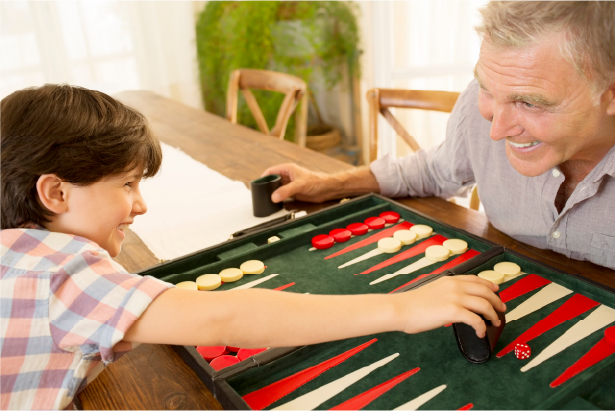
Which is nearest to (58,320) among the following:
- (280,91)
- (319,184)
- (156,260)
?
(156,260)

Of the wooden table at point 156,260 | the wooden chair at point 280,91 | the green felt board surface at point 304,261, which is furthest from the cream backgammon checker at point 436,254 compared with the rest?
the wooden chair at point 280,91

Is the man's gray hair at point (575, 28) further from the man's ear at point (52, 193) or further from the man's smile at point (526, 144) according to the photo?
the man's ear at point (52, 193)

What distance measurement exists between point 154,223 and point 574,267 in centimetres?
133

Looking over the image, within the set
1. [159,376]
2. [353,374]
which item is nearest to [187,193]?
A: [159,376]

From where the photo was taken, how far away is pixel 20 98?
104 centimetres

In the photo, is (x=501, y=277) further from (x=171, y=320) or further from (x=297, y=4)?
(x=297, y=4)

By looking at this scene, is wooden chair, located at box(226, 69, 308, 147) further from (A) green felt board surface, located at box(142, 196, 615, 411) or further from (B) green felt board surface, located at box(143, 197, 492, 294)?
(A) green felt board surface, located at box(142, 196, 615, 411)

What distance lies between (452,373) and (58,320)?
0.73 m

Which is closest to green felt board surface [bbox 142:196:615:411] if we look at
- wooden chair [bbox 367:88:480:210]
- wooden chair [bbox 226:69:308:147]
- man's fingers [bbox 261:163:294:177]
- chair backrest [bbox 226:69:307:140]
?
man's fingers [bbox 261:163:294:177]

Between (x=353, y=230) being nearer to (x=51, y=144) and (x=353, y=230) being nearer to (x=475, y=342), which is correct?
(x=475, y=342)

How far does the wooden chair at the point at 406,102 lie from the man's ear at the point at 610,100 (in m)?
0.97

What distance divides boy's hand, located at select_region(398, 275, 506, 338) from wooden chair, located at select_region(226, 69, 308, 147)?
1.86 metres

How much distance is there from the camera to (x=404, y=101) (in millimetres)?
2496

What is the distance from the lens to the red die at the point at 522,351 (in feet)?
3.28
